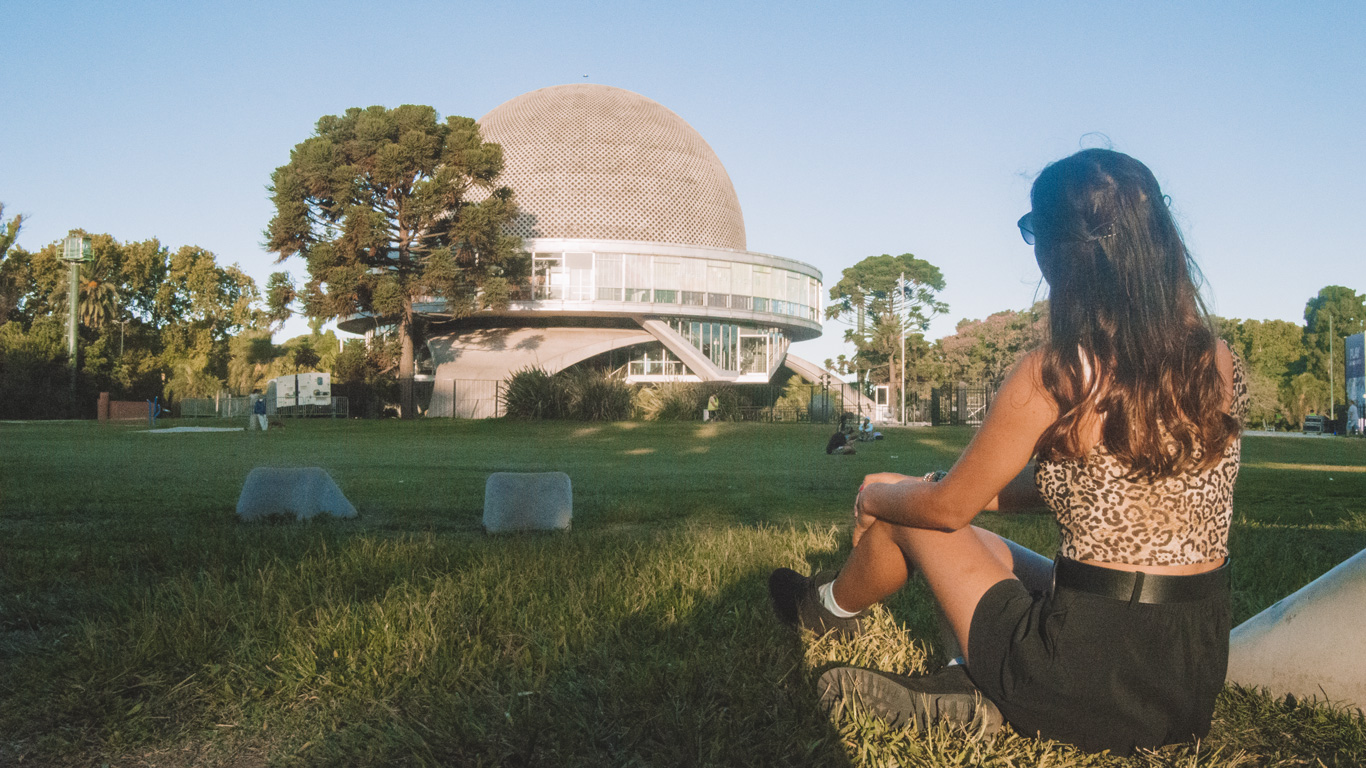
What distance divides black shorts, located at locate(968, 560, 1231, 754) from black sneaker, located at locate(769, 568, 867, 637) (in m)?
0.57

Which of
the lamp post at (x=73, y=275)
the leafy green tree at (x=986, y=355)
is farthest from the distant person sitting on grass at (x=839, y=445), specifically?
the lamp post at (x=73, y=275)

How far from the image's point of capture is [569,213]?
38.4 m

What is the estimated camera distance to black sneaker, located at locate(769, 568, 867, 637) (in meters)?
2.21

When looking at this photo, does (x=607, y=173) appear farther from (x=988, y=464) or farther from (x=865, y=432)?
(x=988, y=464)

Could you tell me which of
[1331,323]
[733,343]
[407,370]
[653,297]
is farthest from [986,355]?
[407,370]

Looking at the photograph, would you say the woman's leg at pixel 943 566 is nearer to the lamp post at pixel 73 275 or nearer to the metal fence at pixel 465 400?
the metal fence at pixel 465 400

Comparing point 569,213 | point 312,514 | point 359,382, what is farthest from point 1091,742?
point 569,213

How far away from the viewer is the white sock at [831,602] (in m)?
2.17

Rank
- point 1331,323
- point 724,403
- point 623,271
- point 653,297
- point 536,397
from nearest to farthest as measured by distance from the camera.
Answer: point 536,397, point 724,403, point 623,271, point 653,297, point 1331,323

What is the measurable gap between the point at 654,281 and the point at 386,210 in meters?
14.1

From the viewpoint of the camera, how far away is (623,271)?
36.9 meters

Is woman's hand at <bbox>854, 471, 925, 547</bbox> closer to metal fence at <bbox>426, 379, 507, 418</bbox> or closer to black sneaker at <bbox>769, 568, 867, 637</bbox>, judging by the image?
black sneaker at <bbox>769, 568, 867, 637</bbox>

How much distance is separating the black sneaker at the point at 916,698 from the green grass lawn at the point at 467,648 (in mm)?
43

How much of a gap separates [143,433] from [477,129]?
11.7m
